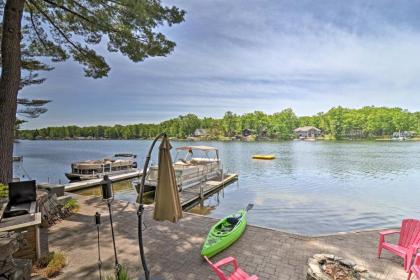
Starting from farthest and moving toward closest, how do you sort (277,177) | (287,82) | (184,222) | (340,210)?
(287,82)
(277,177)
(340,210)
(184,222)

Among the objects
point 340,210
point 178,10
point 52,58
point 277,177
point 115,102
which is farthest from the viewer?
point 115,102

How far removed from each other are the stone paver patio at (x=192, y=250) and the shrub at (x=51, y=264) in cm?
15

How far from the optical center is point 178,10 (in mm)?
8781

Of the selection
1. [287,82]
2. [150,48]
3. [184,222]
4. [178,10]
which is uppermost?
[287,82]

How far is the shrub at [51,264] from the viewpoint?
443cm

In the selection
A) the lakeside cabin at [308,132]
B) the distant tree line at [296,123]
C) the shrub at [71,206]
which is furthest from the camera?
the lakeside cabin at [308,132]

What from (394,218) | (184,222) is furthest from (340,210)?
(184,222)

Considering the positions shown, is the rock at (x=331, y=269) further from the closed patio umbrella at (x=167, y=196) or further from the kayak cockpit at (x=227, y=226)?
the kayak cockpit at (x=227, y=226)

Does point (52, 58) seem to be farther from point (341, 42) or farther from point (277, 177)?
point (341, 42)

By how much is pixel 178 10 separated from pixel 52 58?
631 cm

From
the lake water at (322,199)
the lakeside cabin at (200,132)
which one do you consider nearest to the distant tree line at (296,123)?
the lakeside cabin at (200,132)

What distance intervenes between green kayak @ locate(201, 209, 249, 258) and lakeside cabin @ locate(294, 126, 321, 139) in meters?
98.3

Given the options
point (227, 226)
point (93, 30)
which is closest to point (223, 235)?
point (227, 226)

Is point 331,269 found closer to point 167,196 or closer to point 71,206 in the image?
point 167,196
